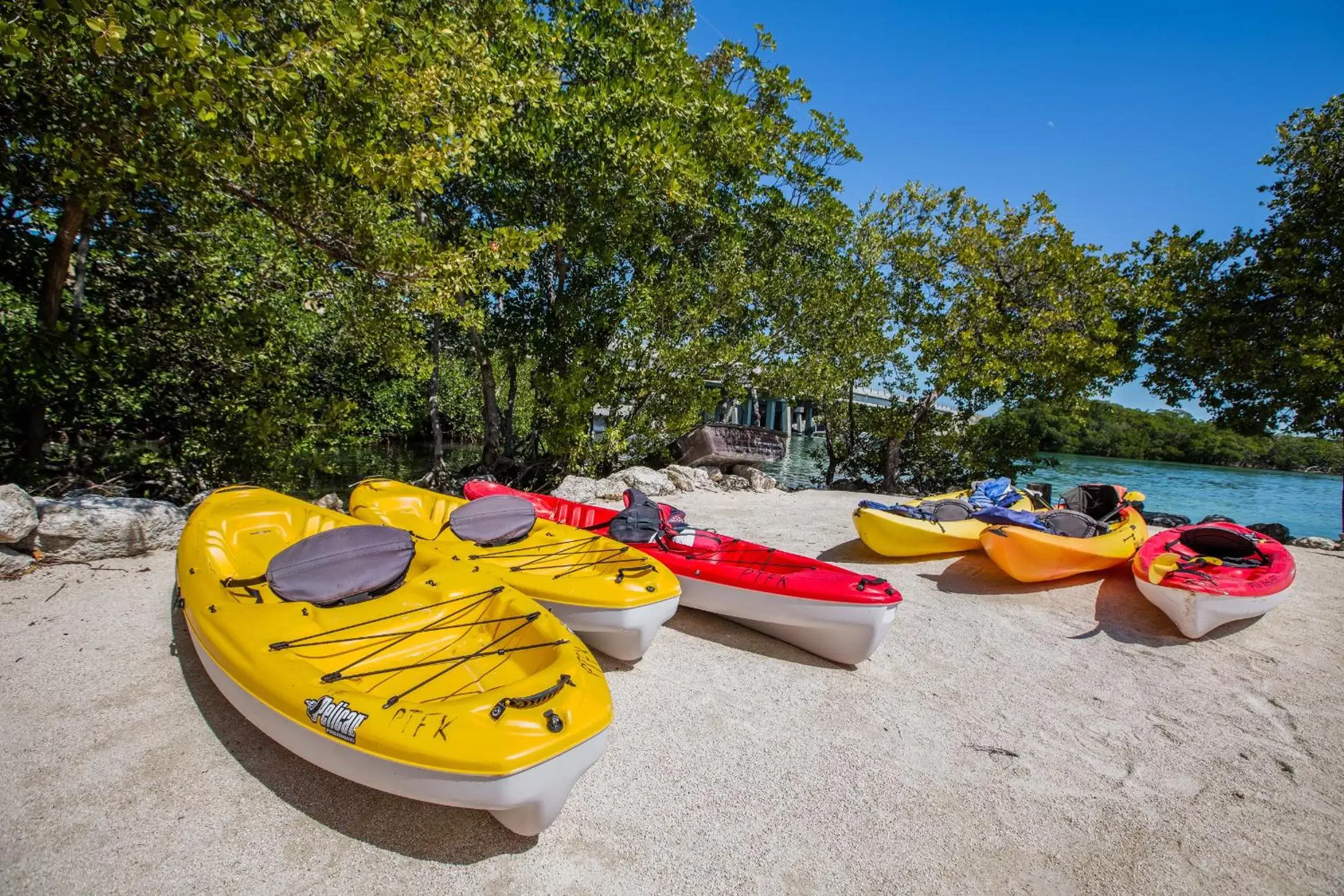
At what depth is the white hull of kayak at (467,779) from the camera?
6.84ft

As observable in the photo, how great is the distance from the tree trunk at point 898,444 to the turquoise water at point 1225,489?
161 inches

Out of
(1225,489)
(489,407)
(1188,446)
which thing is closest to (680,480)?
(489,407)

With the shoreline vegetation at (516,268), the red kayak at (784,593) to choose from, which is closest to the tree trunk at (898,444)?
the shoreline vegetation at (516,268)

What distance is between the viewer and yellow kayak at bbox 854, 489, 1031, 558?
6.25 meters

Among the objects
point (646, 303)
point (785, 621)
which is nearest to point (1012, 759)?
point (785, 621)

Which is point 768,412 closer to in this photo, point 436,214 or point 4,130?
point 436,214

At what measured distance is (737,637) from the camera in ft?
15.1

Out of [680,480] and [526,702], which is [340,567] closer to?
[526,702]

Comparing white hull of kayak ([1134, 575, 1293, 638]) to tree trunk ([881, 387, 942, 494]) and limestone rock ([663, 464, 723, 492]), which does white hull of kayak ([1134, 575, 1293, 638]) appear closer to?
limestone rock ([663, 464, 723, 492])

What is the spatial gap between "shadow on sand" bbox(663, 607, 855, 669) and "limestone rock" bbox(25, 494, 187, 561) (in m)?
5.26

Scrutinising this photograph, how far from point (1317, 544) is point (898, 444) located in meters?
7.02

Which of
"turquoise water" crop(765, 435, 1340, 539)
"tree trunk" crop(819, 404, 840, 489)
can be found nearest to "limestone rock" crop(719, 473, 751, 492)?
"turquoise water" crop(765, 435, 1340, 539)

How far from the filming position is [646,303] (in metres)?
9.48

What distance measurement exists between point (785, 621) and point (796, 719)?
0.83m
